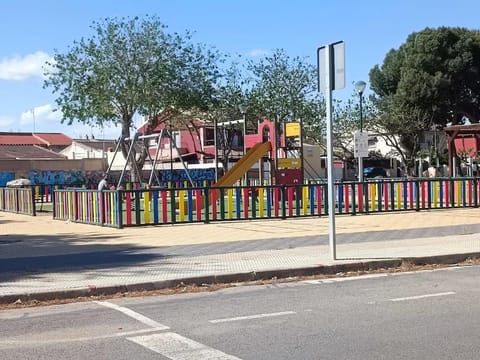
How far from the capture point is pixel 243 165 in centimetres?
2619

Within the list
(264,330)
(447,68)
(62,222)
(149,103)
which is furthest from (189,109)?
(264,330)

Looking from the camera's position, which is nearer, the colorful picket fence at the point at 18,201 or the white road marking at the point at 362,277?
the white road marking at the point at 362,277

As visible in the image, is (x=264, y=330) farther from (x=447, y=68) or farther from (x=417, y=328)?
(x=447, y=68)

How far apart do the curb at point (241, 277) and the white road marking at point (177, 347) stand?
2.70 m

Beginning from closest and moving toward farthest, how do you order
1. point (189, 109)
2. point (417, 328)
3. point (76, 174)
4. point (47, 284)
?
point (417, 328) → point (47, 284) → point (189, 109) → point (76, 174)

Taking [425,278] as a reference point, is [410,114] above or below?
above

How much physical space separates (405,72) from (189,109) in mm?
22949

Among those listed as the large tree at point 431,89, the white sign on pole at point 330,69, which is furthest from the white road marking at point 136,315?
the large tree at point 431,89

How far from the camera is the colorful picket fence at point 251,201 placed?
1877cm

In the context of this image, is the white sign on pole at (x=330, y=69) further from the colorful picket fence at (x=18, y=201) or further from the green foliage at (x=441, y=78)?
the green foliage at (x=441, y=78)

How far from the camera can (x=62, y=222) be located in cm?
2144

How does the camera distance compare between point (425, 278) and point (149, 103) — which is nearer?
point (425, 278)

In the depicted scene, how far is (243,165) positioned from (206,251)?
1322 centimetres

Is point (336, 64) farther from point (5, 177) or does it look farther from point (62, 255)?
point (5, 177)
